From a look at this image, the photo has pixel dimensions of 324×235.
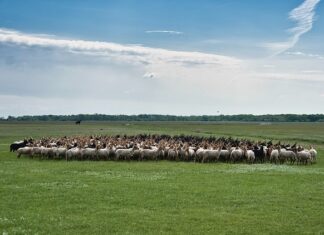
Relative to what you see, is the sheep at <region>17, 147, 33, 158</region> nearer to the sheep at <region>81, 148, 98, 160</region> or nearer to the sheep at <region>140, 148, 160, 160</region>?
the sheep at <region>81, 148, 98, 160</region>

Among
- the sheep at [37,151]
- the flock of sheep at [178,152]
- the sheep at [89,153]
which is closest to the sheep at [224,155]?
the flock of sheep at [178,152]

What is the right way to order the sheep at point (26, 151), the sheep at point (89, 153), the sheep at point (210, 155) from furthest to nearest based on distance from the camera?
the sheep at point (26, 151)
the sheep at point (89, 153)
the sheep at point (210, 155)

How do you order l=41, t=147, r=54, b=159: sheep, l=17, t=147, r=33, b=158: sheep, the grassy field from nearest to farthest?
the grassy field, l=41, t=147, r=54, b=159: sheep, l=17, t=147, r=33, b=158: sheep

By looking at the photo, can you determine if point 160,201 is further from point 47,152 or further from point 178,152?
point 47,152

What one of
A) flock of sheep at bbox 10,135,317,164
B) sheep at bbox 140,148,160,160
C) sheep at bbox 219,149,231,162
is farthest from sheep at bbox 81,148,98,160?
sheep at bbox 219,149,231,162

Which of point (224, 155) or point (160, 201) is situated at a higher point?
point (224, 155)

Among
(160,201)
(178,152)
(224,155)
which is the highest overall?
(178,152)

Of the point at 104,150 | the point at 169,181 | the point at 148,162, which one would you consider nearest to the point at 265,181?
the point at 169,181

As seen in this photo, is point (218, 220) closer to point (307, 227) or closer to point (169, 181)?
point (307, 227)

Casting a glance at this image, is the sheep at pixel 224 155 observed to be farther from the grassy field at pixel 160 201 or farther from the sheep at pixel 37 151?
the sheep at pixel 37 151

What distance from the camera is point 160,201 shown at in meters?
18.3

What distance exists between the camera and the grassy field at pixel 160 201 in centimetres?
1469

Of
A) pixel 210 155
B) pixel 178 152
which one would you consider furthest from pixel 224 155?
pixel 178 152

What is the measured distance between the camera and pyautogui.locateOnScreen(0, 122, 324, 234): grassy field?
14688mm
